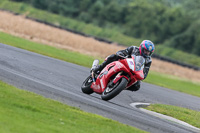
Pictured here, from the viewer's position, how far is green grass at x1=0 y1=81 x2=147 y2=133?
680 centimetres

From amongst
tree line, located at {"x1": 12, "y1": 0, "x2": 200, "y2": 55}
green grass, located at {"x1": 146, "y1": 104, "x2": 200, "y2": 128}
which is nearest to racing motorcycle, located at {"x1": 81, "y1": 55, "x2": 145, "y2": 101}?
green grass, located at {"x1": 146, "y1": 104, "x2": 200, "y2": 128}

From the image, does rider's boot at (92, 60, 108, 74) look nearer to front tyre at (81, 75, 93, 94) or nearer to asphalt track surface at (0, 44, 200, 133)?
front tyre at (81, 75, 93, 94)

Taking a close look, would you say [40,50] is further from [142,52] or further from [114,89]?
[114,89]

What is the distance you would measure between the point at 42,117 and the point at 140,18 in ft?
191

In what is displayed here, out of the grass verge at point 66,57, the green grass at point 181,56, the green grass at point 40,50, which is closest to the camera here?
the green grass at point 40,50

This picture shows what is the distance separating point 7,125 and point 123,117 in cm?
385

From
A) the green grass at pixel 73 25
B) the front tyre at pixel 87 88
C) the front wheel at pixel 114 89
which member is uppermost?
the front wheel at pixel 114 89

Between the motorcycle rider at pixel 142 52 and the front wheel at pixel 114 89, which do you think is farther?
the motorcycle rider at pixel 142 52

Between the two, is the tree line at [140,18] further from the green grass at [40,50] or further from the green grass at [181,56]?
the green grass at [40,50]

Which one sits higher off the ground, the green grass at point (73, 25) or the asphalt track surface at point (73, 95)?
the asphalt track surface at point (73, 95)

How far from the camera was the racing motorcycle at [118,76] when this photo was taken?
11242 mm

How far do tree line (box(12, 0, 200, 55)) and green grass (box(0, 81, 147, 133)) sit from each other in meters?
48.4

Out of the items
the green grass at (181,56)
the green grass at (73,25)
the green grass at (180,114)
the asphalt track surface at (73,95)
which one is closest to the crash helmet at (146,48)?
the asphalt track surface at (73,95)

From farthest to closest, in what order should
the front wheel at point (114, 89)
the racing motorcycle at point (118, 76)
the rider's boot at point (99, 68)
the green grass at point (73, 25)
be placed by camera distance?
the green grass at point (73, 25)
the rider's boot at point (99, 68)
the racing motorcycle at point (118, 76)
the front wheel at point (114, 89)
